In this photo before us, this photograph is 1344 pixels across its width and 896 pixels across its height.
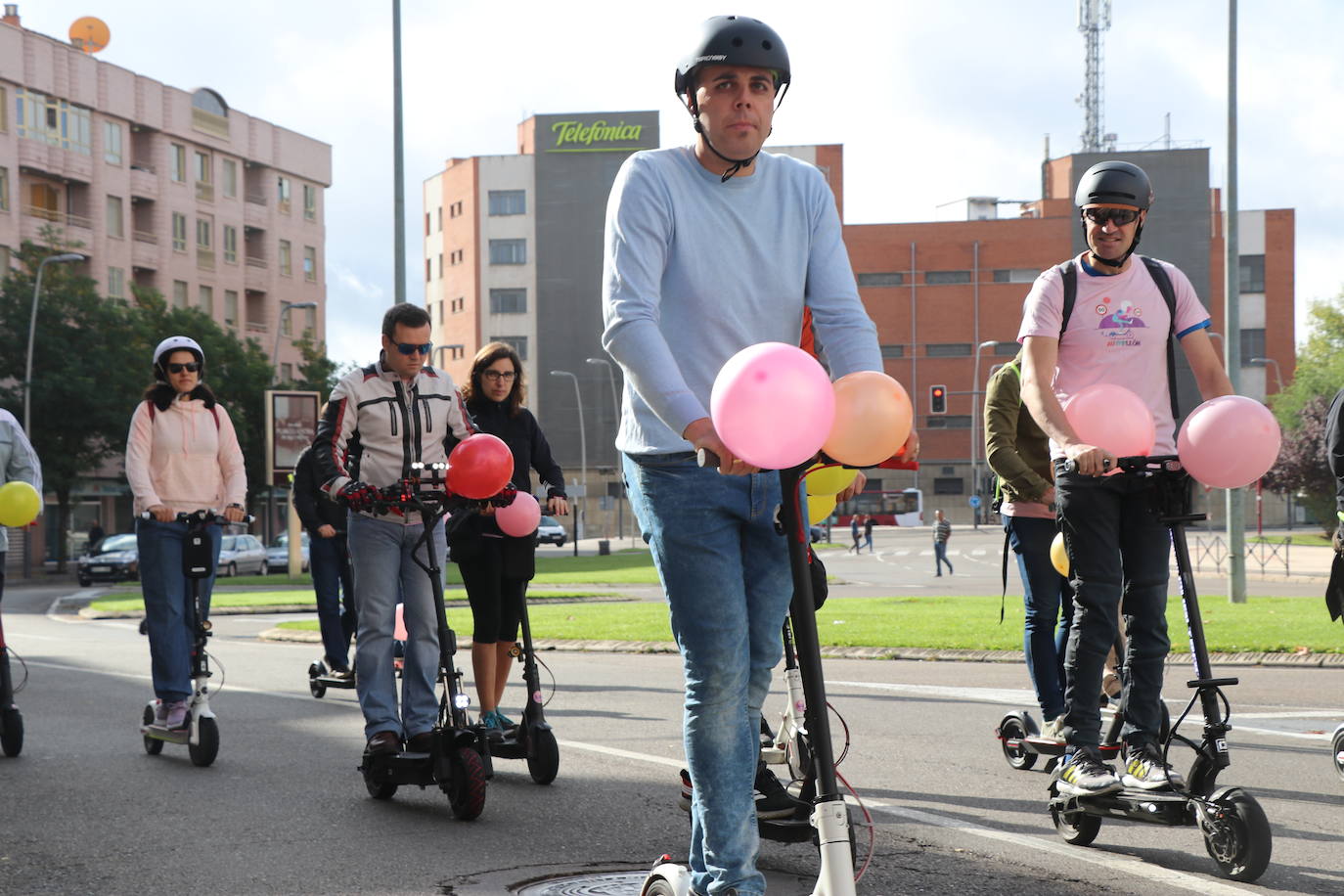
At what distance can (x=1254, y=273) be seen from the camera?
105812mm

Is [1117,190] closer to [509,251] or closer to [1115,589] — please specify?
[1115,589]

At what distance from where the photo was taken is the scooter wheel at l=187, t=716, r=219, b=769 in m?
7.90

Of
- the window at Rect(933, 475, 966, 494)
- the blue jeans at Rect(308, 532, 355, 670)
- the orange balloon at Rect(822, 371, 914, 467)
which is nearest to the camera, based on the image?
the orange balloon at Rect(822, 371, 914, 467)

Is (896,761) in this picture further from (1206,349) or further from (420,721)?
(1206,349)

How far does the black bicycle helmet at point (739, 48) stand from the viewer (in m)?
3.83

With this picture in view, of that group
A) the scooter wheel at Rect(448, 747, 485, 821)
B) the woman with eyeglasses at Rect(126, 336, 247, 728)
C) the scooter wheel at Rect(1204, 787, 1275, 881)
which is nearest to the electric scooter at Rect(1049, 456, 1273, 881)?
the scooter wheel at Rect(1204, 787, 1275, 881)

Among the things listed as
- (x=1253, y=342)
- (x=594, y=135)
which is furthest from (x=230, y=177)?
(x=1253, y=342)

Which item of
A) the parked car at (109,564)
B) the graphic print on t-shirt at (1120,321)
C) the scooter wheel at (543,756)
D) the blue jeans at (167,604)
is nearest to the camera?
the graphic print on t-shirt at (1120,321)

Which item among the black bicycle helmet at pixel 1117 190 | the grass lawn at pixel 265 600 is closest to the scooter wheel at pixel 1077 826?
the black bicycle helmet at pixel 1117 190

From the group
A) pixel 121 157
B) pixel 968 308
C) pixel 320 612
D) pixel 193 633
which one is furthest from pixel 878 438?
pixel 968 308

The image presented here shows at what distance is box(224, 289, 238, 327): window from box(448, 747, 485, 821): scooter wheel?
73.4 meters

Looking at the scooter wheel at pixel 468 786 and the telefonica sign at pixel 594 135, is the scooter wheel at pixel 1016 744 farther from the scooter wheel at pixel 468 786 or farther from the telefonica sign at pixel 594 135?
the telefonica sign at pixel 594 135

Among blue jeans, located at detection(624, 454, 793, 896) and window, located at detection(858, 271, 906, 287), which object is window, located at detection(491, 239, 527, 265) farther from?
blue jeans, located at detection(624, 454, 793, 896)

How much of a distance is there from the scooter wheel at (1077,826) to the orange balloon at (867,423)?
2.52 m
